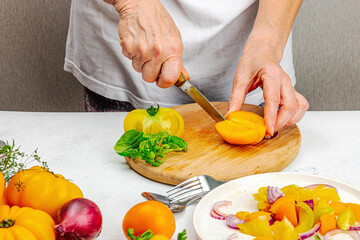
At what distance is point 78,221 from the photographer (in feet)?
2.26

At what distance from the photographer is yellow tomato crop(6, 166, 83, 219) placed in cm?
75

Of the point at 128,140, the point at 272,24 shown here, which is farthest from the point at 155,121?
the point at 272,24

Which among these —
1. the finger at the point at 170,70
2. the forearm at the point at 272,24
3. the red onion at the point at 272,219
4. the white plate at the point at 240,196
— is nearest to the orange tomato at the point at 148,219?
the white plate at the point at 240,196

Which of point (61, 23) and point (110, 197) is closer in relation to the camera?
point (110, 197)

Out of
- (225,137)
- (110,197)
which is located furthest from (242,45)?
(110,197)

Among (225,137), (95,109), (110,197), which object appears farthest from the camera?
(95,109)

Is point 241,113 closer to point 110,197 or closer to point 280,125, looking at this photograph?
point 280,125

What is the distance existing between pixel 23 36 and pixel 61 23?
9.0 inches

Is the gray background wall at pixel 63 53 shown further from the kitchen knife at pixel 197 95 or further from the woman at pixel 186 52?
the kitchen knife at pixel 197 95

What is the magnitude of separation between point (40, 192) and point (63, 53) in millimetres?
1897

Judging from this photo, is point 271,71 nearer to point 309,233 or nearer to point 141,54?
point 141,54

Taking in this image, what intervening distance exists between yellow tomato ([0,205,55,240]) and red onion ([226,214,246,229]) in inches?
13.8

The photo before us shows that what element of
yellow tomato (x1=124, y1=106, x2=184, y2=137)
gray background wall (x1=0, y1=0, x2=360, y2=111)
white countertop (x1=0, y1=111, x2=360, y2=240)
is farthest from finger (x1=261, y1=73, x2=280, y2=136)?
gray background wall (x1=0, y1=0, x2=360, y2=111)

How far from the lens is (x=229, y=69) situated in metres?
1.68
